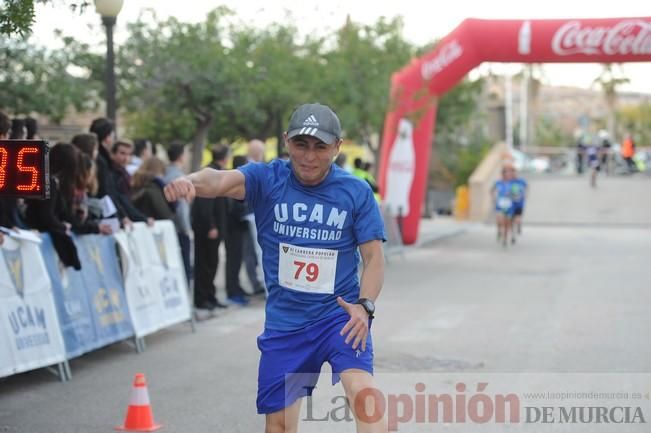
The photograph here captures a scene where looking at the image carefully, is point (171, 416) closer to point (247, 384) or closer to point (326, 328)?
point (247, 384)

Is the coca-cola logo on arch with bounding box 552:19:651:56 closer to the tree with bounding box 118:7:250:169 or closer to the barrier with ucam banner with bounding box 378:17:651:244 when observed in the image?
the barrier with ucam banner with bounding box 378:17:651:244

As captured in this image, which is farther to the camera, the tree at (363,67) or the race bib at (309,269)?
the tree at (363,67)

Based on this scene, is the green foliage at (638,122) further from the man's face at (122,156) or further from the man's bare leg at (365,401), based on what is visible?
the man's bare leg at (365,401)

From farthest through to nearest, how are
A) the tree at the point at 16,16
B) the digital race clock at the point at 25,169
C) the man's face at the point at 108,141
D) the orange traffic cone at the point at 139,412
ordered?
the man's face at the point at 108,141 → the orange traffic cone at the point at 139,412 → the tree at the point at 16,16 → the digital race clock at the point at 25,169

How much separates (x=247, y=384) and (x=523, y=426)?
2.50 meters

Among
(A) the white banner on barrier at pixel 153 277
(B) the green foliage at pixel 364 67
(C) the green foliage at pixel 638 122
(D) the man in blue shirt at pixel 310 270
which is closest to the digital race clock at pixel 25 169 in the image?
(D) the man in blue shirt at pixel 310 270

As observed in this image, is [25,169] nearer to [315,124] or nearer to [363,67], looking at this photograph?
[315,124]

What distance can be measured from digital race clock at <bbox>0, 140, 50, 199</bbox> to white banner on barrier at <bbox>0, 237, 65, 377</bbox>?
1.78 m

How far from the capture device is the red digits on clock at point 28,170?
6863mm

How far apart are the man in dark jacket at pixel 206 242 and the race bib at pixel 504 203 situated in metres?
11.9

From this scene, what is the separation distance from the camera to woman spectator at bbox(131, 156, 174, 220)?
40.2 ft

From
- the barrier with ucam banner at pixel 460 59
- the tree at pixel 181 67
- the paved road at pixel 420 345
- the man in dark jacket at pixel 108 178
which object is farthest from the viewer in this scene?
the tree at pixel 181 67

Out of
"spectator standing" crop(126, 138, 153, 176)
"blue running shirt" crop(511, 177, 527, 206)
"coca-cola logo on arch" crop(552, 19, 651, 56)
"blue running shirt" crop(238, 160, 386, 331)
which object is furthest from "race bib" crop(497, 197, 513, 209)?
"blue running shirt" crop(238, 160, 386, 331)

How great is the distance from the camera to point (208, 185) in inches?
208
